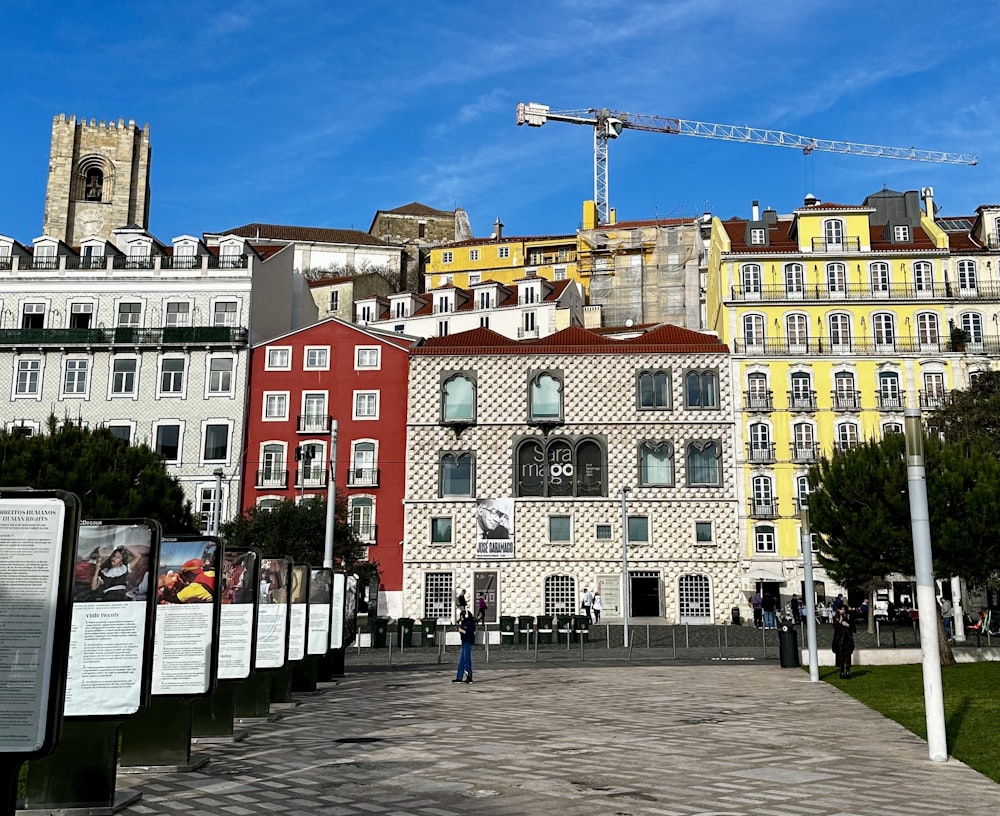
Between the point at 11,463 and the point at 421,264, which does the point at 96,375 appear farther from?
the point at 421,264

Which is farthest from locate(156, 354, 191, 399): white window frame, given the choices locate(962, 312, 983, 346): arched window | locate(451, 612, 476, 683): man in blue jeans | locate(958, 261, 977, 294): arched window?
locate(958, 261, 977, 294): arched window

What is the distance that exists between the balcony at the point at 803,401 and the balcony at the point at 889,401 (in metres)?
3.33

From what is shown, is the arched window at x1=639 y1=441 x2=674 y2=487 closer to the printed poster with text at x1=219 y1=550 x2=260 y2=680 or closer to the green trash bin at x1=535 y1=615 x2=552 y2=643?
the green trash bin at x1=535 y1=615 x2=552 y2=643

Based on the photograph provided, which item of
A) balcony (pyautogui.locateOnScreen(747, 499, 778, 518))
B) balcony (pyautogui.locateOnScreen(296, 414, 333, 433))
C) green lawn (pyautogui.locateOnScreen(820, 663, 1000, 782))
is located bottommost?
green lawn (pyautogui.locateOnScreen(820, 663, 1000, 782))

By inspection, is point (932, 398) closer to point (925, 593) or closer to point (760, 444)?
point (760, 444)

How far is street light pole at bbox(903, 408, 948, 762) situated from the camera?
12156 mm

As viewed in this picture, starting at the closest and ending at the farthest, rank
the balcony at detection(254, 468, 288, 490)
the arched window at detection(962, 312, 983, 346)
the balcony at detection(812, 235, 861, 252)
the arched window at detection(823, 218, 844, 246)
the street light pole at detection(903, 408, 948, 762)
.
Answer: the street light pole at detection(903, 408, 948, 762)
the balcony at detection(254, 468, 288, 490)
the arched window at detection(962, 312, 983, 346)
the balcony at detection(812, 235, 861, 252)
the arched window at detection(823, 218, 844, 246)

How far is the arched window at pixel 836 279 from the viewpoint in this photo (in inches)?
2167

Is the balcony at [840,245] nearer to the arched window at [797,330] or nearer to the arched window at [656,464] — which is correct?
the arched window at [797,330]

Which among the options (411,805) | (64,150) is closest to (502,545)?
(411,805)

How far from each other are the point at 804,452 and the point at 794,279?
10032 mm

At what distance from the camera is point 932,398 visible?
5250cm

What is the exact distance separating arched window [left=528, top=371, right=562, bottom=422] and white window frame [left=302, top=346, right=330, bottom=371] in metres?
10.7

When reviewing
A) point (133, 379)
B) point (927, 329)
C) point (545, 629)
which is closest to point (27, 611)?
point (545, 629)
